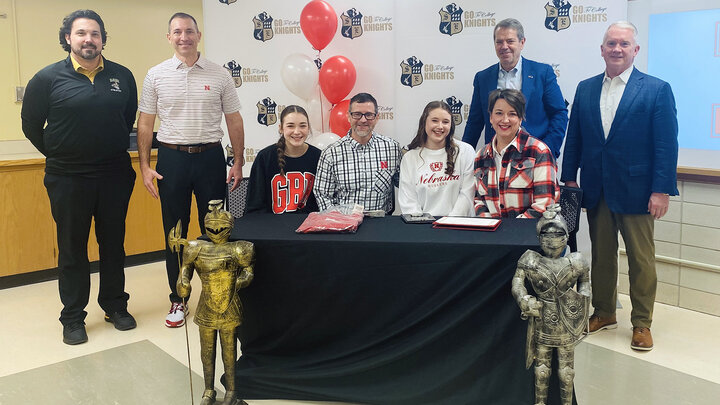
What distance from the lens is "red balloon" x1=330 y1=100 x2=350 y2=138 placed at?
4219 mm

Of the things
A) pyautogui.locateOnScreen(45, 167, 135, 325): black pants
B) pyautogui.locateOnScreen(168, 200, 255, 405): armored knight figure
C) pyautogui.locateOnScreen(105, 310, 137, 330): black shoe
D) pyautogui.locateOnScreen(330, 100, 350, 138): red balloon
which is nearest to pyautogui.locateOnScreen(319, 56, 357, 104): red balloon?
pyautogui.locateOnScreen(330, 100, 350, 138): red balloon

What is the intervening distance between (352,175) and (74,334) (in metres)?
1.73

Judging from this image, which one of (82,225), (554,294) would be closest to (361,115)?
(554,294)

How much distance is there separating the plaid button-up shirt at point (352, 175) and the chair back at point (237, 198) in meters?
0.65

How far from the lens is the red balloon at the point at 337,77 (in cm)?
417

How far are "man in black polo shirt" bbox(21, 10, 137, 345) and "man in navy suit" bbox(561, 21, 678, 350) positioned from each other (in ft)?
8.04

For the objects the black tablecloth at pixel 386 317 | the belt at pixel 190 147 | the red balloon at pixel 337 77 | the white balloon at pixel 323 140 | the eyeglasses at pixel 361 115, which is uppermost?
the red balloon at pixel 337 77

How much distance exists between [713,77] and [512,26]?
117 cm

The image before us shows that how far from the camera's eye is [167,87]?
3529 mm

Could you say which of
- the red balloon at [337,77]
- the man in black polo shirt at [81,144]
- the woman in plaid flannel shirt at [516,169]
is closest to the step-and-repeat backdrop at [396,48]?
the red balloon at [337,77]

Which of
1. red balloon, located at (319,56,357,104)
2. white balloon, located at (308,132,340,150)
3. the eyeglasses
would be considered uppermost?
red balloon, located at (319,56,357,104)

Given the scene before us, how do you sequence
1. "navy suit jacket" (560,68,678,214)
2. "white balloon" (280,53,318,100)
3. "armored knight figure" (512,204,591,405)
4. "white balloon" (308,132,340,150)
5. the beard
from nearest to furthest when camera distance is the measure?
"armored knight figure" (512,204,591,405)
"navy suit jacket" (560,68,678,214)
the beard
"white balloon" (308,132,340,150)
"white balloon" (280,53,318,100)

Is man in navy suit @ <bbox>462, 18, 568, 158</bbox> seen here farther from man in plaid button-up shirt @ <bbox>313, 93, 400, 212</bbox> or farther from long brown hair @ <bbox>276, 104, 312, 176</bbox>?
long brown hair @ <bbox>276, 104, 312, 176</bbox>

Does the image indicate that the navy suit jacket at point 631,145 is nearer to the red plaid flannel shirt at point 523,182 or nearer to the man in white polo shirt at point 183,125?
the red plaid flannel shirt at point 523,182
